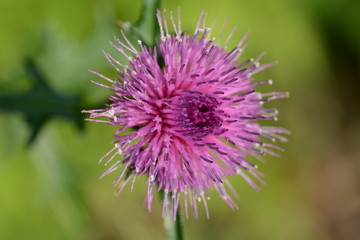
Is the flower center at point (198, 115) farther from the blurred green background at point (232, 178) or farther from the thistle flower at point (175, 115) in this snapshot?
the blurred green background at point (232, 178)

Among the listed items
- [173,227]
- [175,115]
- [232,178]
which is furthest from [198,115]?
[232,178]

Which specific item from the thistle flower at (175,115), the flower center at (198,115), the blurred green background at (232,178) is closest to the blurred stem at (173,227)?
the thistle flower at (175,115)

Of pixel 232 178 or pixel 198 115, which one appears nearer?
pixel 198 115

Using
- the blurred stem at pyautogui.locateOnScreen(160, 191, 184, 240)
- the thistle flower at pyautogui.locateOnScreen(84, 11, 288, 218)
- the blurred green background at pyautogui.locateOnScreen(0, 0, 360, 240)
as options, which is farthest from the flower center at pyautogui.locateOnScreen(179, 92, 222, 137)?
the blurred green background at pyautogui.locateOnScreen(0, 0, 360, 240)

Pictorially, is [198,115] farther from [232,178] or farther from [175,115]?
[232,178]

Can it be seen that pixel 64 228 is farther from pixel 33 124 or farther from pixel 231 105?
pixel 231 105

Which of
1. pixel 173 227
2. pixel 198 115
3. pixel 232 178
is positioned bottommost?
pixel 232 178
